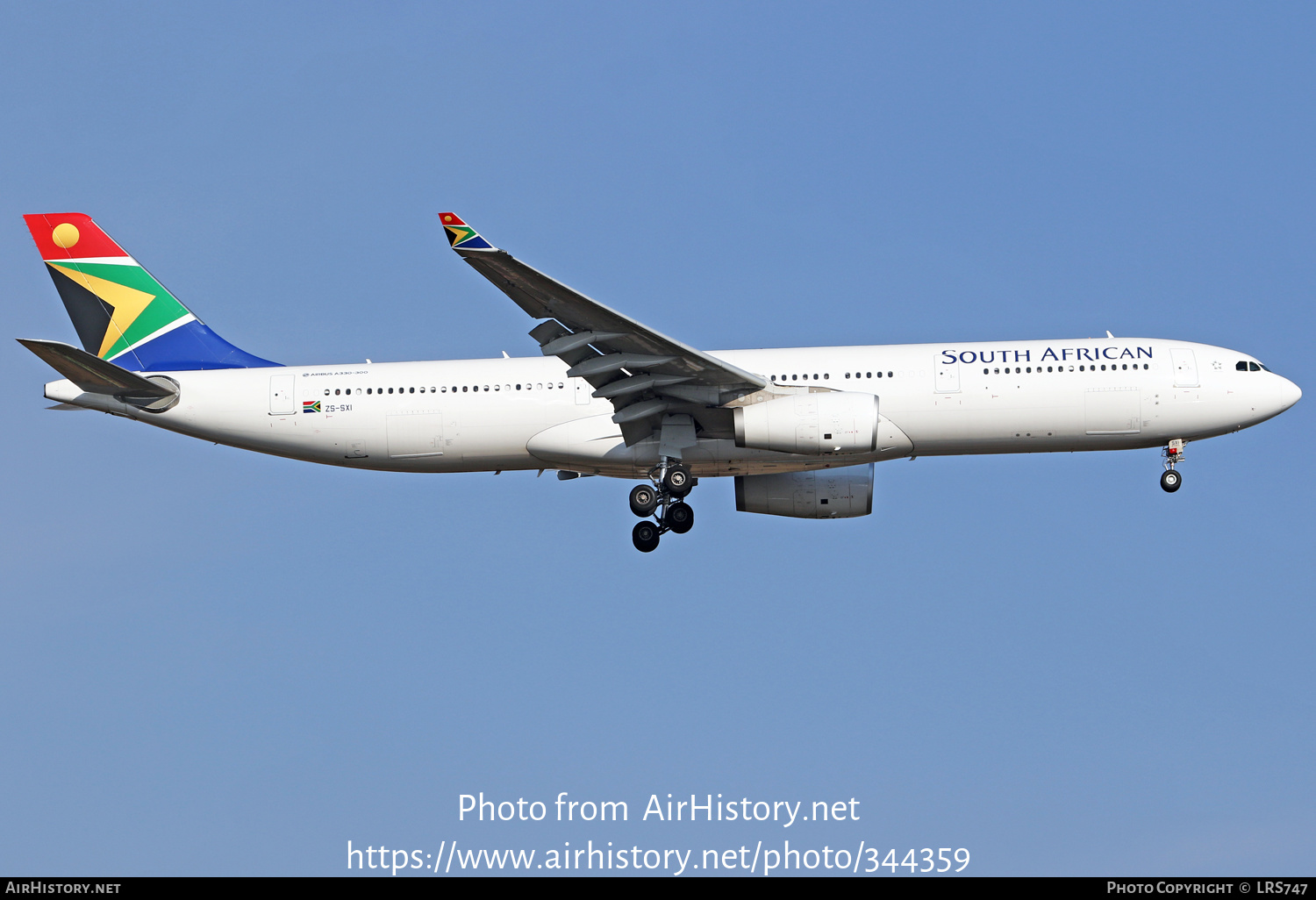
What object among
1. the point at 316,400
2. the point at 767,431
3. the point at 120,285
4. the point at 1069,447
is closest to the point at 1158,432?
the point at 1069,447

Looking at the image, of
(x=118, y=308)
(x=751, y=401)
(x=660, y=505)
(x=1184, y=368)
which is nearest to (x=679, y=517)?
(x=660, y=505)

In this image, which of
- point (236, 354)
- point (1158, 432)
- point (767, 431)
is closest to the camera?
point (767, 431)

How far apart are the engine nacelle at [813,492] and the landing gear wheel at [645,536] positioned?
2.82 metres

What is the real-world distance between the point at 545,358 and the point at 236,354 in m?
7.71

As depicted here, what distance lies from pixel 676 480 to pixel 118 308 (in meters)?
14.6

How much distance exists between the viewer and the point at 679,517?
104 feet

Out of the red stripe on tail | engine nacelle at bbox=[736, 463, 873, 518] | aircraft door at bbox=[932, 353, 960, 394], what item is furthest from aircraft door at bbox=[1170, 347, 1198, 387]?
the red stripe on tail

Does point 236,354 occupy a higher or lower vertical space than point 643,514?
higher

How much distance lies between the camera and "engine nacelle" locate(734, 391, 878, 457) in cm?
2895

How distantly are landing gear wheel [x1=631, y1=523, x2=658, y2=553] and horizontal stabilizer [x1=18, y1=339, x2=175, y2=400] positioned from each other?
36.8 feet

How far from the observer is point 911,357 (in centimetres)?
3103

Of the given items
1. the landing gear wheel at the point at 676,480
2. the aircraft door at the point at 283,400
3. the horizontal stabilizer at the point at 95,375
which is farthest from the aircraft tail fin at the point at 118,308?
the landing gear wheel at the point at 676,480

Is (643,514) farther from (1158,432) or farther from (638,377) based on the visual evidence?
(1158,432)

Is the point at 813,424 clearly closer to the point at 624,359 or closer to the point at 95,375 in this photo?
the point at 624,359
